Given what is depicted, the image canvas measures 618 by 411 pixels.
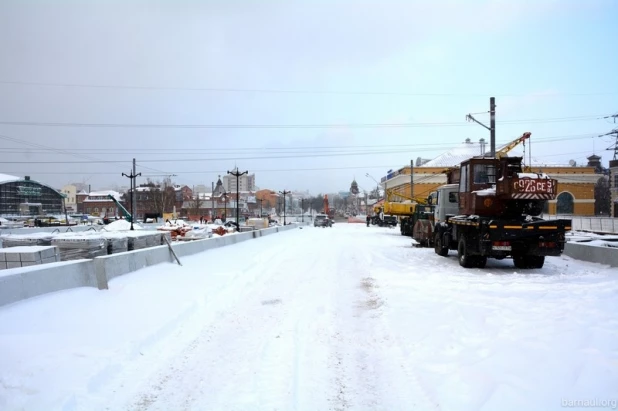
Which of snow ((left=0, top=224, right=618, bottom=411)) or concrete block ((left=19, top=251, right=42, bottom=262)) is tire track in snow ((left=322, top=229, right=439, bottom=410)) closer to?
snow ((left=0, top=224, right=618, bottom=411))

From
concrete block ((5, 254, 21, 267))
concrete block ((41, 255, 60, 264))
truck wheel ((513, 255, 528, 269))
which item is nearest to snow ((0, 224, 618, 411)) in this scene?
concrete block ((41, 255, 60, 264))

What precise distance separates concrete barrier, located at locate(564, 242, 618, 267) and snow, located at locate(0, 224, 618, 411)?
13.1 feet

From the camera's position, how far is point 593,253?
14477 millimetres

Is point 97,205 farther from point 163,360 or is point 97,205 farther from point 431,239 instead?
point 163,360

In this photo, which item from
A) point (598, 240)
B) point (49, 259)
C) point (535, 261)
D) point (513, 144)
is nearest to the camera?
point (49, 259)

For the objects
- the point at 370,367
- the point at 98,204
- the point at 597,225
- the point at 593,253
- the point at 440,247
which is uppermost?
the point at 98,204

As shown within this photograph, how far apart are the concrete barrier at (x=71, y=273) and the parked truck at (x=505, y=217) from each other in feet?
31.2

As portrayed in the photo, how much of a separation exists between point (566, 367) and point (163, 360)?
188 inches

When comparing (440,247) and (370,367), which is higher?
(440,247)

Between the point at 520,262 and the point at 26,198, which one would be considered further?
the point at 26,198

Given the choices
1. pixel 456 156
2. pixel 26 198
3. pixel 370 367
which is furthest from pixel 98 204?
pixel 370 367

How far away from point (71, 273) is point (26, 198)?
308 feet

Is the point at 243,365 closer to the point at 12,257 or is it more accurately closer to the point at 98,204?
the point at 12,257

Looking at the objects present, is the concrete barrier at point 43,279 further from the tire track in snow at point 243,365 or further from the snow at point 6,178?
the snow at point 6,178
